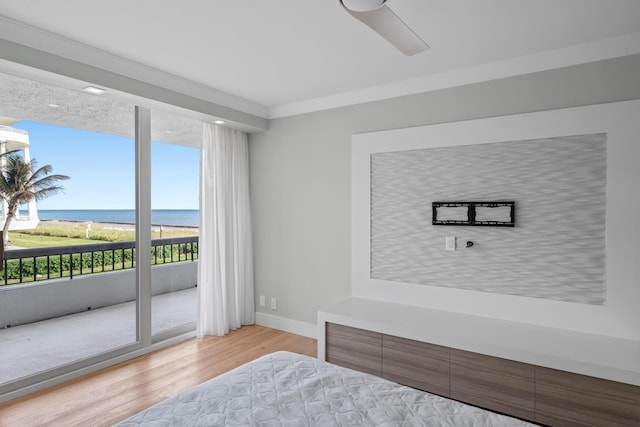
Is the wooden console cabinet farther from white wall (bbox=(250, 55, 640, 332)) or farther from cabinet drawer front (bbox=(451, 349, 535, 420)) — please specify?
white wall (bbox=(250, 55, 640, 332))

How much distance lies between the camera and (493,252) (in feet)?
9.65

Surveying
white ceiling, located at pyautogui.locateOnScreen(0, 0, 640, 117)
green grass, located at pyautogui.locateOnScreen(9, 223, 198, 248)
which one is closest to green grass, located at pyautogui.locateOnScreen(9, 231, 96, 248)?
green grass, located at pyautogui.locateOnScreen(9, 223, 198, 248)

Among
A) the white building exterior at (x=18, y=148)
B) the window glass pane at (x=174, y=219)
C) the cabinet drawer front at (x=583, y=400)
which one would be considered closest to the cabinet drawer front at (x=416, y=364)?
the cabinet drawer front at (x=583, y=400)

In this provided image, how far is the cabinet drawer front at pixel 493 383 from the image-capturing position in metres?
2.29

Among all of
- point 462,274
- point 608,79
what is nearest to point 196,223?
point 462,274

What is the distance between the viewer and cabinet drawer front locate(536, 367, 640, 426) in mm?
2037

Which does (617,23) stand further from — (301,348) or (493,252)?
(301,348)

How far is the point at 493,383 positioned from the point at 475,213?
126 cm

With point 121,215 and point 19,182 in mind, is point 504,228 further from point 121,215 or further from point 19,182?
point 19,182

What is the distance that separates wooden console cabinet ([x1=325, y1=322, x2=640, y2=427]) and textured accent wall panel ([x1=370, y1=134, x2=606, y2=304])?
2.25ft

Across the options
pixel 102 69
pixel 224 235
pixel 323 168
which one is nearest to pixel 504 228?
pixel 323 168

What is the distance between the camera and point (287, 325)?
4215mm

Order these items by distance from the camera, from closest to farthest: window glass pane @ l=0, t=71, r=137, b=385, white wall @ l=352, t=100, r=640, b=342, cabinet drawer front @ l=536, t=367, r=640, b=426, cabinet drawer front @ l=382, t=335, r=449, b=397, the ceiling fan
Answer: the ceiling fan < cabinet drawer front @ l=536, t=367, r=640, b=426 < white wall @ l=352, t=100, r=640, b=342 < cabinet drawer front @ l=382, t=335, r=449, b=397 < window glass pane @ l=0, t=71, r=137, b=385

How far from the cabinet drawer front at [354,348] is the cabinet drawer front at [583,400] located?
108 cm
